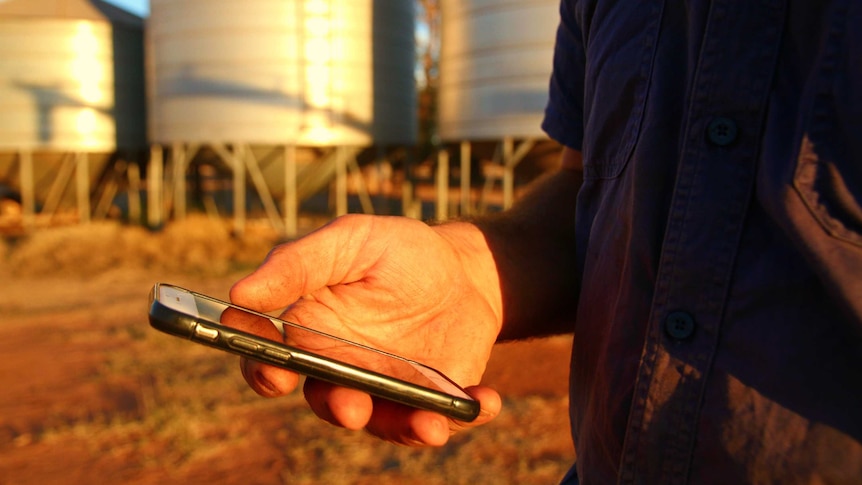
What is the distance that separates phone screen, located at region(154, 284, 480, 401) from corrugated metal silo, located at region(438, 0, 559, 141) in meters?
8.87

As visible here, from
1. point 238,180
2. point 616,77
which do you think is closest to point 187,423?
point 616,77

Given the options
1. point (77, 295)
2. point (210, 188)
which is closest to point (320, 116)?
point (77, 295)

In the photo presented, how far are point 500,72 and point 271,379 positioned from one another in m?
9.57

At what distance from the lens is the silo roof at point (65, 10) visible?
46.8 feet

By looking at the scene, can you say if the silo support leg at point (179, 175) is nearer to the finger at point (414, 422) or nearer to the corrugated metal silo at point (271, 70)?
the corrugated metal silo at point (271, 70)

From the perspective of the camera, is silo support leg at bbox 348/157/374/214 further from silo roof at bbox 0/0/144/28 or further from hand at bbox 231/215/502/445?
hand at bbox 231/215/502/445

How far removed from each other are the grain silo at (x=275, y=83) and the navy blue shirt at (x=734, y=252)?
10.9 meters

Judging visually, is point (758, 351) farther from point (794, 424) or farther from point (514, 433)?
point (514, 433)

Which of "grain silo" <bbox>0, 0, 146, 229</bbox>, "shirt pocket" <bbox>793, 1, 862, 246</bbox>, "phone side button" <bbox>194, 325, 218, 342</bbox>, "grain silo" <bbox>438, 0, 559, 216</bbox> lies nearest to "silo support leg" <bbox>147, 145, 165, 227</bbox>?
"grain silo" <bbox>0, 0, 146, 229</bbox>

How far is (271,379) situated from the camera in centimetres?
106

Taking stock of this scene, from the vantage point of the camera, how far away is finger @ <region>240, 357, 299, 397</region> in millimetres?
1057

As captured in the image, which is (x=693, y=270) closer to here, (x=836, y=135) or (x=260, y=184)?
(x=836, y=135)

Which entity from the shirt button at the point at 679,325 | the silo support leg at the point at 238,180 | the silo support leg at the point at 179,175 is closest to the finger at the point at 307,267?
the shirt button at the point at 679,325

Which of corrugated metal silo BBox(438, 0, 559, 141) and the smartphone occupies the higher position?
corrugated metal silo BBox(438, 0, 559, 141)
